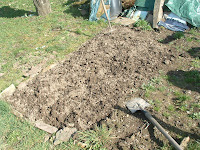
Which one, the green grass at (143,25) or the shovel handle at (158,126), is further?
the green grass at (143,25)

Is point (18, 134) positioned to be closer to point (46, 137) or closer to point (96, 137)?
point (46, 137)

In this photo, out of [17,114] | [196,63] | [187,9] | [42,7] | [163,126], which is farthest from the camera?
[42,7]

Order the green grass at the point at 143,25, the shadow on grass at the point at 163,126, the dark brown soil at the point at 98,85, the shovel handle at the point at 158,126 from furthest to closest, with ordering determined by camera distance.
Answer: the green grass at the point at 143,25 → the dark brown soil at the point at 98,85 → the shadow on grass at the point at 163,126 → the shovel handle at the point at 158,126

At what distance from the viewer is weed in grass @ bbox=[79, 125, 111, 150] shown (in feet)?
9.68

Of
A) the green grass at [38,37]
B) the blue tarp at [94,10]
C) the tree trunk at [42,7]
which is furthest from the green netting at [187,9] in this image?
the tree trunk at [42,7]

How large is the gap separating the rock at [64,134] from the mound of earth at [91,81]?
0.15m

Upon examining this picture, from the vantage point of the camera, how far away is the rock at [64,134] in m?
3.10

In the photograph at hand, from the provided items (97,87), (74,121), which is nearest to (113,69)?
(97,87)

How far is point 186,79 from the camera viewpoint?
4203 millimetres

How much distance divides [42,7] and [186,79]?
7047 millimetres

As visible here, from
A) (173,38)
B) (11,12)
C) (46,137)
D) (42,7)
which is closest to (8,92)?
(46,137)

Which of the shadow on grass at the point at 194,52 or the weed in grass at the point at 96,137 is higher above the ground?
the weed in grass at the point at 96,137

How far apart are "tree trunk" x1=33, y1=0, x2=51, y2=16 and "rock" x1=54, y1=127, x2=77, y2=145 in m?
6.86

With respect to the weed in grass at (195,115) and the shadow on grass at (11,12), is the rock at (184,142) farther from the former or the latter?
the shadow on grass at (11,12)
